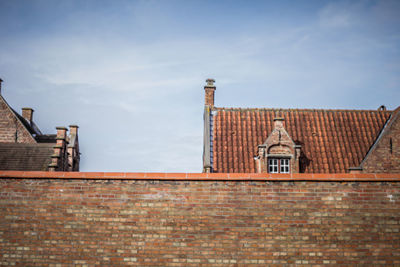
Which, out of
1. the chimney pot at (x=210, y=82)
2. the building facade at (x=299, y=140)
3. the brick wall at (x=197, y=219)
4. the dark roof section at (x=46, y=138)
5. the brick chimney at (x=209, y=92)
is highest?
the chimney pot at (x=210, y=82)

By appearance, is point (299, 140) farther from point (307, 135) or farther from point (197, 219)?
point (197, 219)

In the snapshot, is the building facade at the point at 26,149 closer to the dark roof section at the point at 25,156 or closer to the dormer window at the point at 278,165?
the dark roof section at the point at 25,156

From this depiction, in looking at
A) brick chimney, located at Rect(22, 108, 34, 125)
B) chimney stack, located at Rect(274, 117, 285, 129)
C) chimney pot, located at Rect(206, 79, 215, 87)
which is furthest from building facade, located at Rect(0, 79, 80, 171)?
chimney stack, located at Rect(274, 117, 285, 129)

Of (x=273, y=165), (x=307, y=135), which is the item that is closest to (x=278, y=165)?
(x=273, y=165)

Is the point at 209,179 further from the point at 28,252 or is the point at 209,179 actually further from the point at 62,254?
the point at 28,252

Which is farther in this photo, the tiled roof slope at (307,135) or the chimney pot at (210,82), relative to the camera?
the chimney pot at (210,82)

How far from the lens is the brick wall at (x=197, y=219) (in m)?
8.41

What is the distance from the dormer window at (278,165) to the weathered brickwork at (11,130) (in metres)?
15.7

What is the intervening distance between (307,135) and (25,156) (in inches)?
604

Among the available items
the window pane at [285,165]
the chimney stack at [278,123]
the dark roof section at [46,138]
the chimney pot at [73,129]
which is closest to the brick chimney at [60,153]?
the chimney pot at [73,129]

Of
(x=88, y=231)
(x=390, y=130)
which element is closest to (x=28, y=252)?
(x=88, y=231)

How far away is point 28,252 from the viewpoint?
8.48m

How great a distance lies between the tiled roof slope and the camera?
778 inches

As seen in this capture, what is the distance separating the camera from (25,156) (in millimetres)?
21141
